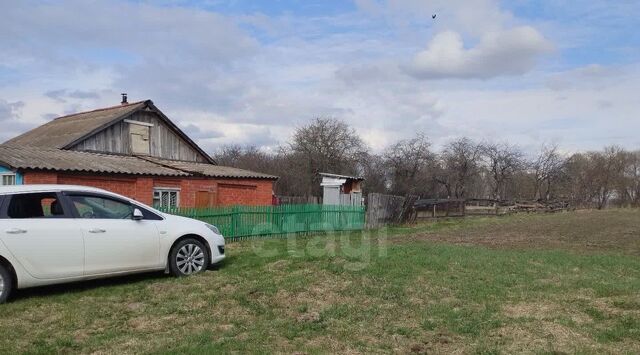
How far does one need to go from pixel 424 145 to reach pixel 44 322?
4645 cm

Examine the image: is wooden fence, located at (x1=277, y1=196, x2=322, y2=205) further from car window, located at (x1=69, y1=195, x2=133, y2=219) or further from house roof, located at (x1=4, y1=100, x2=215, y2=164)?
car window, located at (x1=69, y1=195, x2=133, y2=219)

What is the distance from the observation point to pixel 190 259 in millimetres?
8820

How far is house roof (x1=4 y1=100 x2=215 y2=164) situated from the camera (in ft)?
75.3

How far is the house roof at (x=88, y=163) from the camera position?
53.8 feet

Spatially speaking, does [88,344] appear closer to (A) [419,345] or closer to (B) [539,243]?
(A) [419,345]

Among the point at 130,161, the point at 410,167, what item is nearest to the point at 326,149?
the point at 410,167

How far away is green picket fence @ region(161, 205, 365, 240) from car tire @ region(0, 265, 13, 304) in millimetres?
6892

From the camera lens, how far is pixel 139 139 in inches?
981

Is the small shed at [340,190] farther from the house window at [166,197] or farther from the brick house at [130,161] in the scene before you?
the house window at [166,197]

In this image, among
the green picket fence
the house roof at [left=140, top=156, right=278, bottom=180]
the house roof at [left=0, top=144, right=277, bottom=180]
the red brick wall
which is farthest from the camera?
the house roof at [left=140, top=156, right=278, bottom=180]

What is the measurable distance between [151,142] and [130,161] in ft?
12.8

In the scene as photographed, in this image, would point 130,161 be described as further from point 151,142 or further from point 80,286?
point 80,286

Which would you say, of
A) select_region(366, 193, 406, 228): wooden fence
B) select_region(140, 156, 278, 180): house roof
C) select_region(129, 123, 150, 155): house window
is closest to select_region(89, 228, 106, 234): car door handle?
select_region(140, 156, 278, 180): house roof

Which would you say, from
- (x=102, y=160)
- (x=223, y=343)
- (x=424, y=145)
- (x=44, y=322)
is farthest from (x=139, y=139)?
(x=424, y=145)
